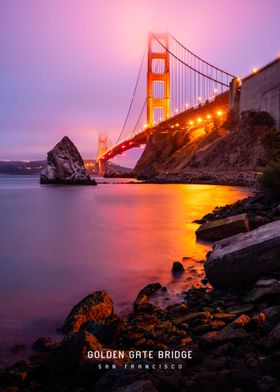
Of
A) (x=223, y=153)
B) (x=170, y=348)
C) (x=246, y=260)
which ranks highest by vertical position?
(x=223, y=153)

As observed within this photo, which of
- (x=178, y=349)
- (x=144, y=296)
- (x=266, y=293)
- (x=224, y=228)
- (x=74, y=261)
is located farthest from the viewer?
(x=224, y=228)

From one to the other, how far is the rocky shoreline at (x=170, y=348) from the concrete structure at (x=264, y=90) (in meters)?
47.8

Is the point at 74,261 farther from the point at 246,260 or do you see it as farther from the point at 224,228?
the point at 246,260

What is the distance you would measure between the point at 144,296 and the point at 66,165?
143 ft

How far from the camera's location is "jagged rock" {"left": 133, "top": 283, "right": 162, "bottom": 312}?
5361 millimetres

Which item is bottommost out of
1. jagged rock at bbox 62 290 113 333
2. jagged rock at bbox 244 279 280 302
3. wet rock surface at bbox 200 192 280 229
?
jagged rock at bbox 62 290 113 333

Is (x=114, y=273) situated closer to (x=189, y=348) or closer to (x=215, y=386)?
(x=189, y=348)

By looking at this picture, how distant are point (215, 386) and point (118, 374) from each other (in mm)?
710

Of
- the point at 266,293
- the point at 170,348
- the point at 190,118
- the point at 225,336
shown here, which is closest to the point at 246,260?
the point at 266,293

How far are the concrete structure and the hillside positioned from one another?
1.33 metres

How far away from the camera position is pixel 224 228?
375 inches

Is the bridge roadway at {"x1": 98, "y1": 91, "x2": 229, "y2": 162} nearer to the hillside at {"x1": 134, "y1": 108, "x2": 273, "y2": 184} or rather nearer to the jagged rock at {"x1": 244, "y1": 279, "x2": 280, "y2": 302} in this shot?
the hillside at {"x1": 134, "y1": 108, "x2": 273, "y2": 184}

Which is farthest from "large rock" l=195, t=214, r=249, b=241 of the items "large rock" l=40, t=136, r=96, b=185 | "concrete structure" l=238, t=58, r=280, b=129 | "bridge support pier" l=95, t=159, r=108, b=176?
"bridge support pier" l=95, t=159, r=108, b=176

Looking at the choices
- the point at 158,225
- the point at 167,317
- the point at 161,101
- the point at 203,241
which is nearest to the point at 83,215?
the point at 158,225
